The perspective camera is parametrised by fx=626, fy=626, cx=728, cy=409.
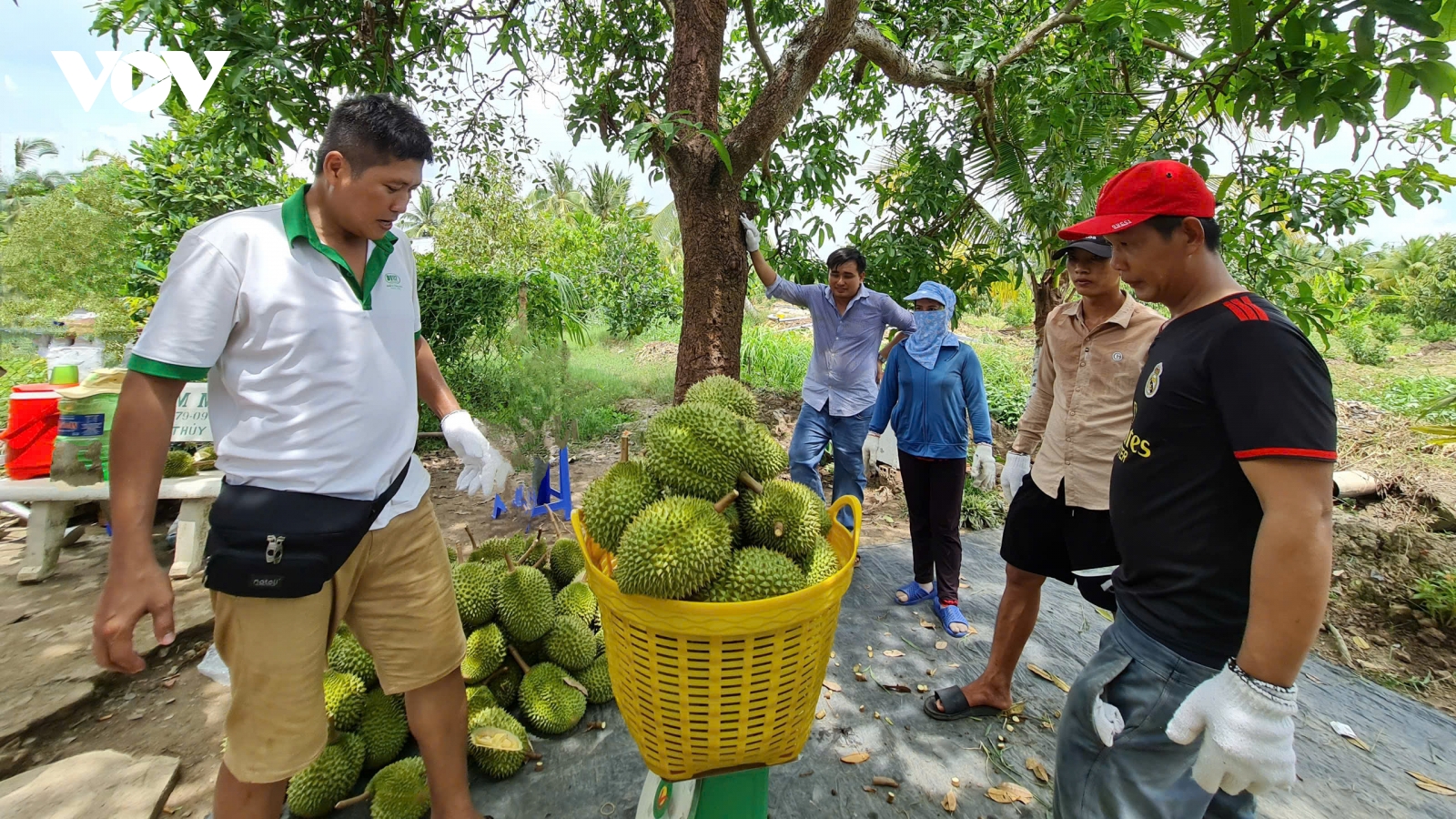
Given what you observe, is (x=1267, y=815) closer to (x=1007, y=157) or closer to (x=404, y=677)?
(x=404, y=677)

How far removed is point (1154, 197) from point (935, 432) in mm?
2112

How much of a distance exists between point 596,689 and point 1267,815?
2.40 m

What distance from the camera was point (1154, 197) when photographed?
140 cm

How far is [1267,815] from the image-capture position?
2.12 m

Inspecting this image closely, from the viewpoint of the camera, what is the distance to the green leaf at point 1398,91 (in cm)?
150

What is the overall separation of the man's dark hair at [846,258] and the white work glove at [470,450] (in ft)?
8.15

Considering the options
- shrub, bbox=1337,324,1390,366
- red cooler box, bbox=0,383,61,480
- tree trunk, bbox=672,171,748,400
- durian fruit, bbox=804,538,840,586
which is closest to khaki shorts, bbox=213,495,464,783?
durian fruit, bbox=804,538,840,586

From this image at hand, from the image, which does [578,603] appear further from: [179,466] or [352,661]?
[179,466]

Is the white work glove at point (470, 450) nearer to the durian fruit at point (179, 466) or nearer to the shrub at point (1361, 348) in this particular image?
the durian fruit at point (179, 466)

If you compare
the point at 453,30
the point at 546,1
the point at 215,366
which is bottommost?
the point at 215,366

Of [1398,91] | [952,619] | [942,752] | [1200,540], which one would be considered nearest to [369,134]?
[1200,540]

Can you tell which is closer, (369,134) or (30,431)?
(369,134)

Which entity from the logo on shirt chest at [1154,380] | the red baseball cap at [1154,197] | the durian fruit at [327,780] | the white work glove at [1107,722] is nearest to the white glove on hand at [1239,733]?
the white work glove at [1107,722]

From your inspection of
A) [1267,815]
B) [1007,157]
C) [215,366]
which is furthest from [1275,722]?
[1007,157]
